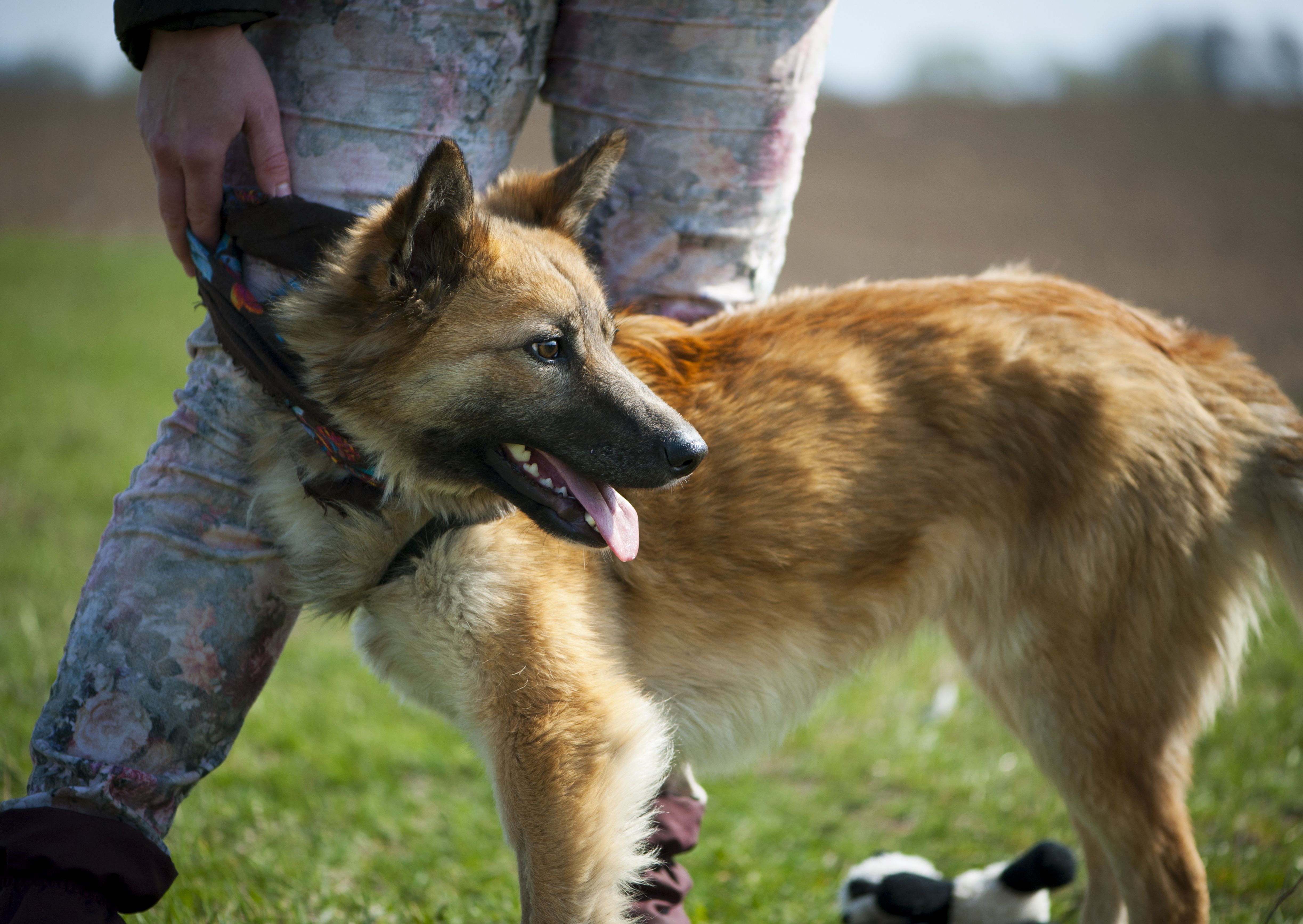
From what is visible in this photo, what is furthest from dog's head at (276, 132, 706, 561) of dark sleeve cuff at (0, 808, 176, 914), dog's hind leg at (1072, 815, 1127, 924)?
dog's hind leg at (1072, 815, 1127, 924)

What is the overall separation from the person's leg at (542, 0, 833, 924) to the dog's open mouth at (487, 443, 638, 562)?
1.97ft

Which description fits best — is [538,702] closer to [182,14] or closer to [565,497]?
[565,497]

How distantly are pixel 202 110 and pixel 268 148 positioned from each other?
126 mm

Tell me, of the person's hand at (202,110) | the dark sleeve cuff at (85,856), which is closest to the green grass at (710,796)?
the dark sleeve cuff at (85,856)

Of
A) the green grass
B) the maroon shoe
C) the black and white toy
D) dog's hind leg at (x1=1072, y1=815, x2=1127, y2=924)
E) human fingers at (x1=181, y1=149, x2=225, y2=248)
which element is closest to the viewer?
human fingers at (x1=181, y1=149, x2=225, y2=248)

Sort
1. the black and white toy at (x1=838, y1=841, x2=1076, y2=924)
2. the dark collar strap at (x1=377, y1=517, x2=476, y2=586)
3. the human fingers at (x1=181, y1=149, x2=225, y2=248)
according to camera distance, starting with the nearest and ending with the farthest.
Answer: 1. the human fingers at (x1=181, y1=149, x2=225, y2=248)
2. the dark collar strap at (x1=377, y1=517, x2=476, y2=586)
3. the black and white toy at (x1=838, y1=841, x2=1076, y2=924)

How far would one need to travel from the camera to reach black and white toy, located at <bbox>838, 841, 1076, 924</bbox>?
232cm

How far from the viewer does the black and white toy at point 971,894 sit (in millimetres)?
2316

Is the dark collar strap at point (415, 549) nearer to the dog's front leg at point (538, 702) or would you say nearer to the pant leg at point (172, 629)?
the dog's front leg at point (538, 702)

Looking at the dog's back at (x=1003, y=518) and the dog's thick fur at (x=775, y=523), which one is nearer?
the dog's thick fur at (x=775, y=523)

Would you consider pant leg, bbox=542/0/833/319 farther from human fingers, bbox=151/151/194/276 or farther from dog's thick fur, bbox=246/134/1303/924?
human fingers, bbox=151/151/194/276

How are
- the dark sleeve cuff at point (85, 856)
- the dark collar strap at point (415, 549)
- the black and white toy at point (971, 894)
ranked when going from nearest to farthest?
the dark sleeve cuff at point (85, 856) < the dark collar strap at point (415, 549) < the black and white toy at point (971, 894)

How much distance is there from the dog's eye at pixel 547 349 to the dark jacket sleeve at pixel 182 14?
749 mm

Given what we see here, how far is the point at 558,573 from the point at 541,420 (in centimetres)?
37
